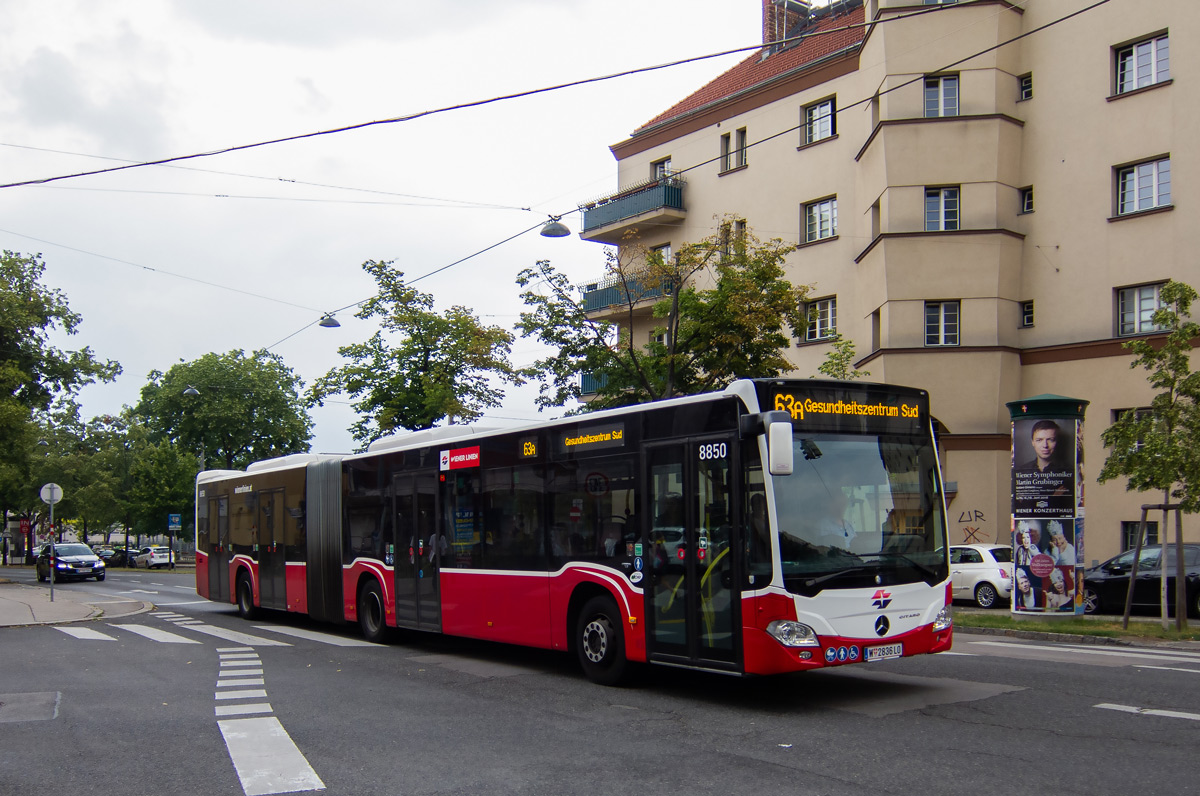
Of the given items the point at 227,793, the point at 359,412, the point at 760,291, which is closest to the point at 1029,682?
the point at 227,793

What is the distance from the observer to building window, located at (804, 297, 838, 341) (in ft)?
104

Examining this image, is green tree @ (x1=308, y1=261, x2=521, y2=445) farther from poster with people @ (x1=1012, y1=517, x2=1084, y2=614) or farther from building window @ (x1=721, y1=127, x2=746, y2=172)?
poster with people @ (x1=1012, y1=517, x2=1084, y2=614)

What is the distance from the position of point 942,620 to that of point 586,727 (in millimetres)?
3495

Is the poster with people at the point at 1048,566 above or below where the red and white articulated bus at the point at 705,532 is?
below

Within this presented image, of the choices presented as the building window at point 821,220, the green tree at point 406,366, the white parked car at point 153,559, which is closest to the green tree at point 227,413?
the white parked car at point 153,559

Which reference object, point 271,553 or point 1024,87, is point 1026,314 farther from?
point 271,553

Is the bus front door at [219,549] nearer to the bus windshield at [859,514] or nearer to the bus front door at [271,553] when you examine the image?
the bus front door at [271,553]

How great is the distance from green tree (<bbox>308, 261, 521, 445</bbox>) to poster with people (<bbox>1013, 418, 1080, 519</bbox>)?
20.7 m

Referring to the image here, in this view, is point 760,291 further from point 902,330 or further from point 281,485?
point 281,485

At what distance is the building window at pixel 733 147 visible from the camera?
3525 centimetres

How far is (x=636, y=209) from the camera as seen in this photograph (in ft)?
124

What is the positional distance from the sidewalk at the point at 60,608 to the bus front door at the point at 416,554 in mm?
9199

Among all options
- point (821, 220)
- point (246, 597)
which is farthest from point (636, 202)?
point (246, 597)

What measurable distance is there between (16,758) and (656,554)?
548cm
